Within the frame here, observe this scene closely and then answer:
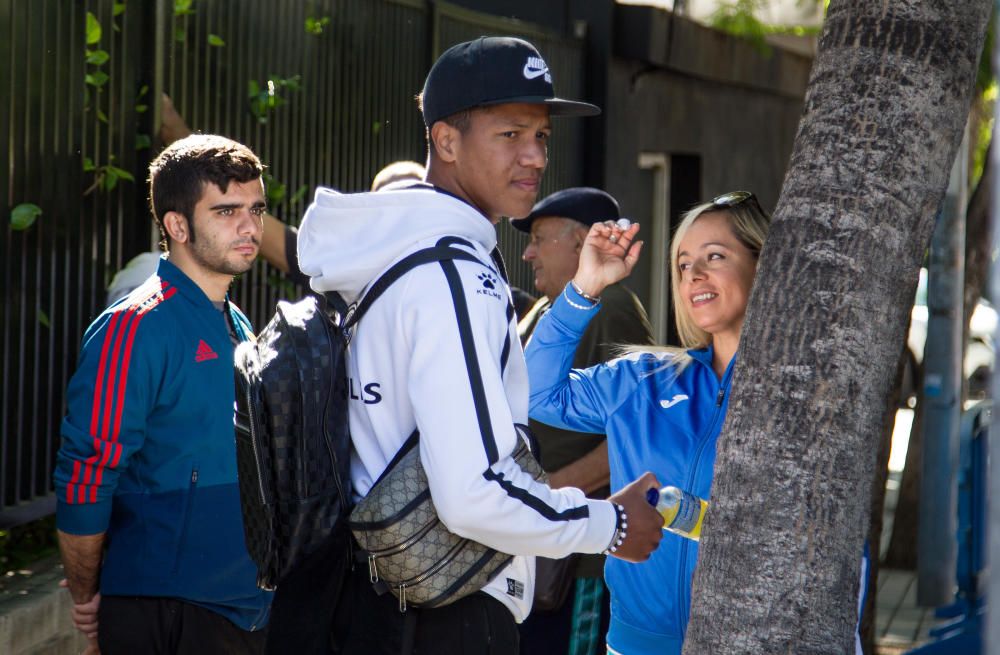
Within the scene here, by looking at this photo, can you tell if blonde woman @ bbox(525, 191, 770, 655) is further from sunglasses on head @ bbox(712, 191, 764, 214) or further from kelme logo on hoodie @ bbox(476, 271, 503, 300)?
kelme logo on hoodie @ bbox(476, 271, 503, 300)

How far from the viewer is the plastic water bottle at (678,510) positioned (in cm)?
295

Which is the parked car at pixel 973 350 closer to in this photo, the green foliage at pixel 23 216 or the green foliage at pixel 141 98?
the green foliage at pixel 141 98

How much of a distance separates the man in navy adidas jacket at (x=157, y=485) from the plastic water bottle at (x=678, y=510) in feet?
4.25

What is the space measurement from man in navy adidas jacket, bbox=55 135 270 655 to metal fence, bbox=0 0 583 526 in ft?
4.04

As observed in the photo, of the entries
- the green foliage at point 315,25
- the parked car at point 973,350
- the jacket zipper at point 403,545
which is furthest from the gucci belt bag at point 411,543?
the parked car at point 973,350

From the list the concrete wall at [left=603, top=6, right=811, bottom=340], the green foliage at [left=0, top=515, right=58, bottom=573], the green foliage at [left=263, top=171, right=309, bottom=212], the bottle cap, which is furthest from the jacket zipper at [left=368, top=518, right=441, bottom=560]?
the concrete wall at [left=603, top=6, right=811, bottom=340]

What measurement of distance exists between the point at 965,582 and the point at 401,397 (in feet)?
13.3

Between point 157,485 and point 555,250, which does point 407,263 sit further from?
point 555,250

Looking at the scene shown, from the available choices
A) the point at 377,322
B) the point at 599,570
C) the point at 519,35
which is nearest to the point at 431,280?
the point at 377,322


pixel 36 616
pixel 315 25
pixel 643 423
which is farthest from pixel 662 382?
pixel 315 25

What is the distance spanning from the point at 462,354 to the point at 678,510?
736 mm

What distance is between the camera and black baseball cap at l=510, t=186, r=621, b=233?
524 centimetres

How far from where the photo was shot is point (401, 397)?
2.64 meters

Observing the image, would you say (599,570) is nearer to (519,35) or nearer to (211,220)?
(211,220)
